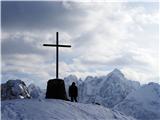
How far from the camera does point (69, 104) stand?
91.1 ft

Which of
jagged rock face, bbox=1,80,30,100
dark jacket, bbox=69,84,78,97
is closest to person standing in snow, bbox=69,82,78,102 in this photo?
dark jacket, bbox=69,84,78,97

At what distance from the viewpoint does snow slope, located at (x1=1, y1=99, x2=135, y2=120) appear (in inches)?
941

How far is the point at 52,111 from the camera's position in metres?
25.1

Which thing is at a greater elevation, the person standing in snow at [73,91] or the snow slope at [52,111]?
the person standing in snow at [73,91]

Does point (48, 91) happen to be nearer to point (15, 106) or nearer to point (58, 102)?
point (58, 102)

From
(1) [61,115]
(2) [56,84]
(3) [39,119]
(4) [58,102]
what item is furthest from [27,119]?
(2) [56,84]

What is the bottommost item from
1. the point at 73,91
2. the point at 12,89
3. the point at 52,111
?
the point at 52,111

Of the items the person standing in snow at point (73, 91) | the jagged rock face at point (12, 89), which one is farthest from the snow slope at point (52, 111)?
the jagged rock face at point (12, 89)

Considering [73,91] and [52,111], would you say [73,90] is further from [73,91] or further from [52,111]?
[52,111]

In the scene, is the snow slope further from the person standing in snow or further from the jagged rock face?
the jagged rock face

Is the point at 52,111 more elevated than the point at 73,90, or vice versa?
the point at 73,90

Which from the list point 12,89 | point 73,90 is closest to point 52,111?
point 73,90

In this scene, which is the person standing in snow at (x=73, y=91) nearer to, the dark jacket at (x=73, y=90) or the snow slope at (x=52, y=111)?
the dark jacket at (x=73, y=90)

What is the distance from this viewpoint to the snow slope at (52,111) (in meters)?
23.9
